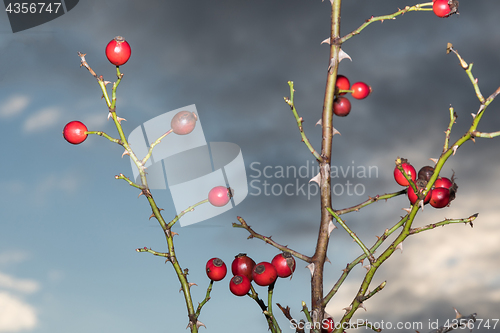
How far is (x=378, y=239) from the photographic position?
7.57 ft

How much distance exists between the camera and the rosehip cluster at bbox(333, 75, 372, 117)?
7.77ft

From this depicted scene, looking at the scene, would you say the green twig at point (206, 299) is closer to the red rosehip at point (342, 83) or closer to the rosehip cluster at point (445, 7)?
the red rosehip at point (342, 83)

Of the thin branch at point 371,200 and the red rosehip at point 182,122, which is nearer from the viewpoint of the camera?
the thin branch at point 371,200

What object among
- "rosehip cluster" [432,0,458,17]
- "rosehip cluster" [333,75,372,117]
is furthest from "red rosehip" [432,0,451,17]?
"rosehip cluster" [333,75,372,117]

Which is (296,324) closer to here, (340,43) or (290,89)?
(290,89)

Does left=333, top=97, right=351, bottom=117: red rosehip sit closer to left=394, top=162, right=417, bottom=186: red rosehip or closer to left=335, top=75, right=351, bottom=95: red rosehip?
left=335, top=75, right=351, bottom=95: red rosehip

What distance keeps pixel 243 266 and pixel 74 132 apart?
128 cm

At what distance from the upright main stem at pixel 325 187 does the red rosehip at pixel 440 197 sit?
0.53m

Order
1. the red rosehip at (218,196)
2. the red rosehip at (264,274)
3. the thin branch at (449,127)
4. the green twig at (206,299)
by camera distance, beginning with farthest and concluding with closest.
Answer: the red rosehip at (218,196), the green twig at (206,299), the red rosehip at (264,274), the thin branch at (449,127)

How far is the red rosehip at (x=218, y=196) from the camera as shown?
266 cm

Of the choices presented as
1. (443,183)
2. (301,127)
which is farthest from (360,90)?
(443,183)

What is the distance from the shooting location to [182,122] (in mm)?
2744

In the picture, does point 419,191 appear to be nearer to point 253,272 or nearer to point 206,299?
A: point 253,272

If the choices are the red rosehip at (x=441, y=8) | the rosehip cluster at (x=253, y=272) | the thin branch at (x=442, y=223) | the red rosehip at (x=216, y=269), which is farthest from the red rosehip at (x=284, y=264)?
the red rosehip at (x=441, y=8)
